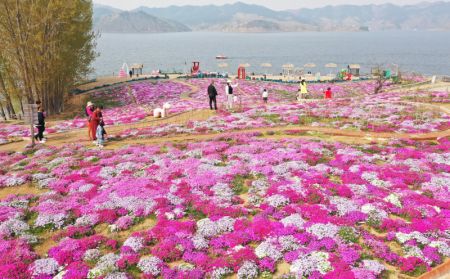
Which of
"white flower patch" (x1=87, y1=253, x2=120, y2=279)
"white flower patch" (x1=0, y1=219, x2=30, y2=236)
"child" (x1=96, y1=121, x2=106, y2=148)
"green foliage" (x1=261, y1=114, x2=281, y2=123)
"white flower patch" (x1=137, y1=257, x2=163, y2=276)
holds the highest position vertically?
"child" (x1=96, y1=121, x2=106, y2=148)

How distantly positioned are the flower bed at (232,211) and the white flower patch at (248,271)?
5 cm

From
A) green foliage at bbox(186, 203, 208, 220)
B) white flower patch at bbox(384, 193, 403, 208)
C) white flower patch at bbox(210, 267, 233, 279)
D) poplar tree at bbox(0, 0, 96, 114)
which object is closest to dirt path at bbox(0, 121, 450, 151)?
white flower patch at bbox(384, 193, 403, 208)

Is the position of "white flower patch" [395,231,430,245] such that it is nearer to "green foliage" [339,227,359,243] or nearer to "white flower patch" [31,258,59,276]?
"green foliage" [339,227,359,243]

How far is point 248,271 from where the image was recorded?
1403 cm

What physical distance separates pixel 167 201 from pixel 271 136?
1558 centimetres

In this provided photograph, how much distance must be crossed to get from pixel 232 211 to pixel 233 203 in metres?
1.31

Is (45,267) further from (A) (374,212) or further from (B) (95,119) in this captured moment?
(B) (95,119)

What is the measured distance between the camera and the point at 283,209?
62.1ft

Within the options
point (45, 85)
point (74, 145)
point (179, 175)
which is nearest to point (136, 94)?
point (45, 85)

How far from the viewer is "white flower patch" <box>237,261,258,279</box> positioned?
13.8 metres

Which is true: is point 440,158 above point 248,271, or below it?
above

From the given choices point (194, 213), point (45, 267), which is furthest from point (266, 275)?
point (45, 267)

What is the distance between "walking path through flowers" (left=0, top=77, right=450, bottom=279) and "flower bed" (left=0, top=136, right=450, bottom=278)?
0.07 metres

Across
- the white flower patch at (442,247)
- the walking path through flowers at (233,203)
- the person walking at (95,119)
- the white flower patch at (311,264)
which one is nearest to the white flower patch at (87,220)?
the walking path through flowers at (233,203)
